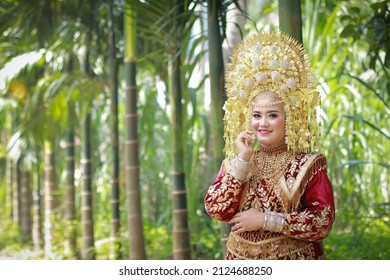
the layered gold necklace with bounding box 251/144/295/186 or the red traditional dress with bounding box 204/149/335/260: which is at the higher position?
the layered gold necklace with bounding box 251/144/295/186

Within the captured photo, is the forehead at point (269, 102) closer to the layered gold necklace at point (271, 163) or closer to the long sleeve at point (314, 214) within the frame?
the layered gold necklace at point (271, 163)

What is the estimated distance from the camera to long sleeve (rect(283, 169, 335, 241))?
1.85 m

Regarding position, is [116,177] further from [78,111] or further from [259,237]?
[259,237]

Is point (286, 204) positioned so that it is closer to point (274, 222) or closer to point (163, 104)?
point (274, 222)

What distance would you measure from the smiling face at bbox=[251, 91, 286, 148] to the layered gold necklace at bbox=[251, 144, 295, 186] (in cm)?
3

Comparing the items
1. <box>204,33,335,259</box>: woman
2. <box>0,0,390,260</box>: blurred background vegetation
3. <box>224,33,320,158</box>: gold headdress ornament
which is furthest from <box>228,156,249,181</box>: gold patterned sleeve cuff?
<box>0,0,390,260</box>: blurred background vegetation

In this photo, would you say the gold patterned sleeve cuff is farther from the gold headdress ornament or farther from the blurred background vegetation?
the blurred background vegetation

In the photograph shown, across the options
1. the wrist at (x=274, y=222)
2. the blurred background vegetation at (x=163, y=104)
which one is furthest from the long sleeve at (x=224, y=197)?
the blurred background vegetation at (x=163, y=104)

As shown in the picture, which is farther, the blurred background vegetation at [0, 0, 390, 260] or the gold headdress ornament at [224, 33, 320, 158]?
the blurred background vegetation at [0, 0, 390, 260]

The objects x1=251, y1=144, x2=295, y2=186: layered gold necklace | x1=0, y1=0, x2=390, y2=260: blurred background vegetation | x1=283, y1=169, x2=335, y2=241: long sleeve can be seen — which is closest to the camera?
x1=283, y1=169, x2=335, y2=241: long sleeve

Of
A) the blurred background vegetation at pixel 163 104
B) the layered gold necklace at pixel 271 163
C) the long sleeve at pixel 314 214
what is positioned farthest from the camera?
the blurred background vegetation at pixel 163 104

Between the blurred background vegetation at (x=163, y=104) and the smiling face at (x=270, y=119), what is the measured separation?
1.67 ft

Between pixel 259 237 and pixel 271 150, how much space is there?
0.29 m

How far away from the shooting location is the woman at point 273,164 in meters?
1.89
